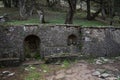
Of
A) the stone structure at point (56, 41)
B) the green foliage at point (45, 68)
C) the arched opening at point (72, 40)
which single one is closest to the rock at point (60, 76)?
the green foliage at point (45, 68)

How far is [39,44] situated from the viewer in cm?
1116

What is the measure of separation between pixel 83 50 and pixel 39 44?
7.56 ft

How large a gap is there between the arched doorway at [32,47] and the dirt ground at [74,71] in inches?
47.1

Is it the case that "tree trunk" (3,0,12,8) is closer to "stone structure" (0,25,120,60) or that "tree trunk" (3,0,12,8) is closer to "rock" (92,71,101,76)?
"stone structure" (0,25,120,60)

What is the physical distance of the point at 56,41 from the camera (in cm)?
1109

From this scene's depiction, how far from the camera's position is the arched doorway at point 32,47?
36.4ft

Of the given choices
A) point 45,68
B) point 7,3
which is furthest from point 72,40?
point 7,3

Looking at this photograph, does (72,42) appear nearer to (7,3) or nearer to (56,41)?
(56,41)

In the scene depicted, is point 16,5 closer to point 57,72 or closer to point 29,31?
point 29,31

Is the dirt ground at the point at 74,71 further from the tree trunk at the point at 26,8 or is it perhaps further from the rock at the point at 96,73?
the tree trunk at the point at 26,8

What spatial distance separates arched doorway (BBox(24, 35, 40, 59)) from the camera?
11.1m

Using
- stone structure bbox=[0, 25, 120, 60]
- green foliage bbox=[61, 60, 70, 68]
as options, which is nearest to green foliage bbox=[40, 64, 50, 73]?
green foliage bbox=[61, 60, 70, 68]

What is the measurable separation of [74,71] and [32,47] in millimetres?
3309

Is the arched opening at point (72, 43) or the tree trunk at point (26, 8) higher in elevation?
the tree trunk at point (26, 8)
